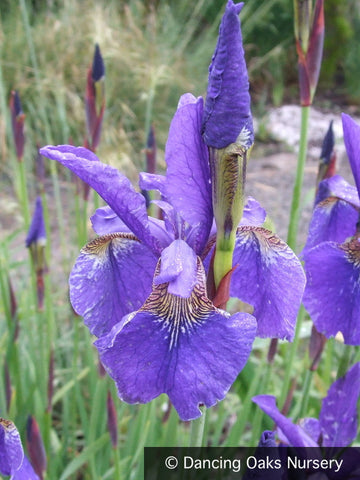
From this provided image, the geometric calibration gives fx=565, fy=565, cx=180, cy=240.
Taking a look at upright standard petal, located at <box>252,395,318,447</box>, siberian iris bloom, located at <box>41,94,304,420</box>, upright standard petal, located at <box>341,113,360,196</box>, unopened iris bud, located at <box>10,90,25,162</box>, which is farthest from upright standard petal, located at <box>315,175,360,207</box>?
unopened iris bud, located at <box>10,90,25,162</box>

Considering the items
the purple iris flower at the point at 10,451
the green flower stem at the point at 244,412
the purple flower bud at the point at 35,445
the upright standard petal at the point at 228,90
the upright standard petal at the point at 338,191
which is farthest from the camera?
the green flower stem at the point at 244,412

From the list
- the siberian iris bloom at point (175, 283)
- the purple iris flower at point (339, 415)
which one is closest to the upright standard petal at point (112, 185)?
the siberian iris bloom at point (175, 283)

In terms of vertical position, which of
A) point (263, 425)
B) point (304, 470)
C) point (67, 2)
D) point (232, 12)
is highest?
point (67, 2)

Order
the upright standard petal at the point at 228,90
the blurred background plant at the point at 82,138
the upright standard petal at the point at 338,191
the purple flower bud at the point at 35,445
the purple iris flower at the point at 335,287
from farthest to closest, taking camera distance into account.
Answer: the blurred background plant at the point at 82,138
the purple flower bud at the point at 35,445
the upright standard petal at the point at 338,191
the purple iris flower at the point at 335,287
the upright standard petal at the point at 228,90

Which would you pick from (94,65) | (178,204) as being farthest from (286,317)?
(94,65)

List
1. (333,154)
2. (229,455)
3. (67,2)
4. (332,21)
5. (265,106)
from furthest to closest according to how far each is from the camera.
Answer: (332,21), (265,106), (67,2), (229,455), (333,154)

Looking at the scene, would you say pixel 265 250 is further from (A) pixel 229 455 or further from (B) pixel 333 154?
(A) pixel 229 455

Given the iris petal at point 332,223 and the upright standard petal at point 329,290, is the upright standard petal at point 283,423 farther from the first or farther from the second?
the iris petal at point 332,223
